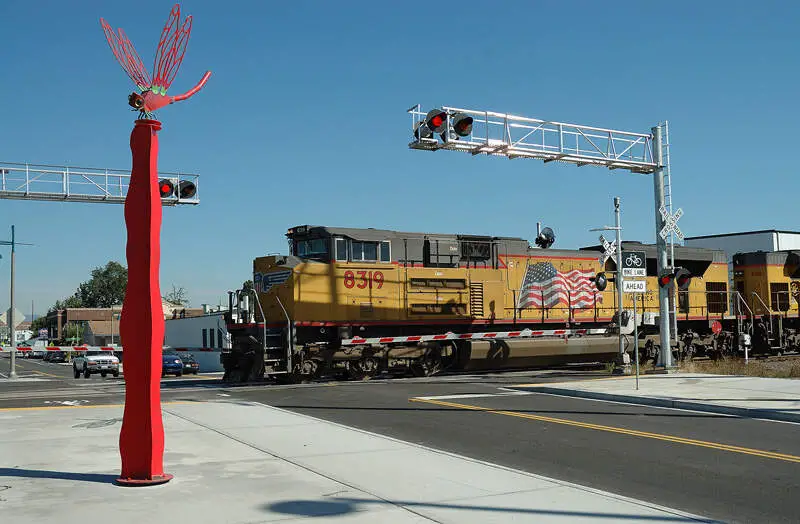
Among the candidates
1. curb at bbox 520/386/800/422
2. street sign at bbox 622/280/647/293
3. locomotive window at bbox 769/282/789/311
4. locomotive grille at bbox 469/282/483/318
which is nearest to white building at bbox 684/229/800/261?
locomotive window at bbox 769/282/789/311

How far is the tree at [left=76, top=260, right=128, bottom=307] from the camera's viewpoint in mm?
155125

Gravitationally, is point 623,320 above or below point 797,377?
above

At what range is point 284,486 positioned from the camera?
764 cm

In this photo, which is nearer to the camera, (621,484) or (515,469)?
(621,484)

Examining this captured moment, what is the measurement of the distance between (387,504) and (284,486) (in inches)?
50.5

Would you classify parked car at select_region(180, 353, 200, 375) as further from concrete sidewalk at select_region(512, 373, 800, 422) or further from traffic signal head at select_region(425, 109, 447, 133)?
traffic signal head at select_region(425, 109, 447, 133)

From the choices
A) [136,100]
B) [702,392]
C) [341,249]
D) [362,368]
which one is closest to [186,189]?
[341,249]

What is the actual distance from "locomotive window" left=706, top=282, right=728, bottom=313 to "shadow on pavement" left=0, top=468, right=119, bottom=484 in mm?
26143

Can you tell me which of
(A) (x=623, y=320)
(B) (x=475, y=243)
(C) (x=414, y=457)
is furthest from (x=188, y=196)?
(C) (x=414, y=457)

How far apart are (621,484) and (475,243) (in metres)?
17.3

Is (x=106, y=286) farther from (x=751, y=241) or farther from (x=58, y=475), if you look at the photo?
(x=58, y=475)

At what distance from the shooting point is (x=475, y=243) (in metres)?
25.0

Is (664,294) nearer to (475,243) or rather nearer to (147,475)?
(475,243)

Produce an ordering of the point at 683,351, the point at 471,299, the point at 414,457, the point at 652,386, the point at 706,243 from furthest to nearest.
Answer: the point at 706,243 < the point at 683,351 < the point at 471,299 < the point at 652,386 < the point at 414,457
